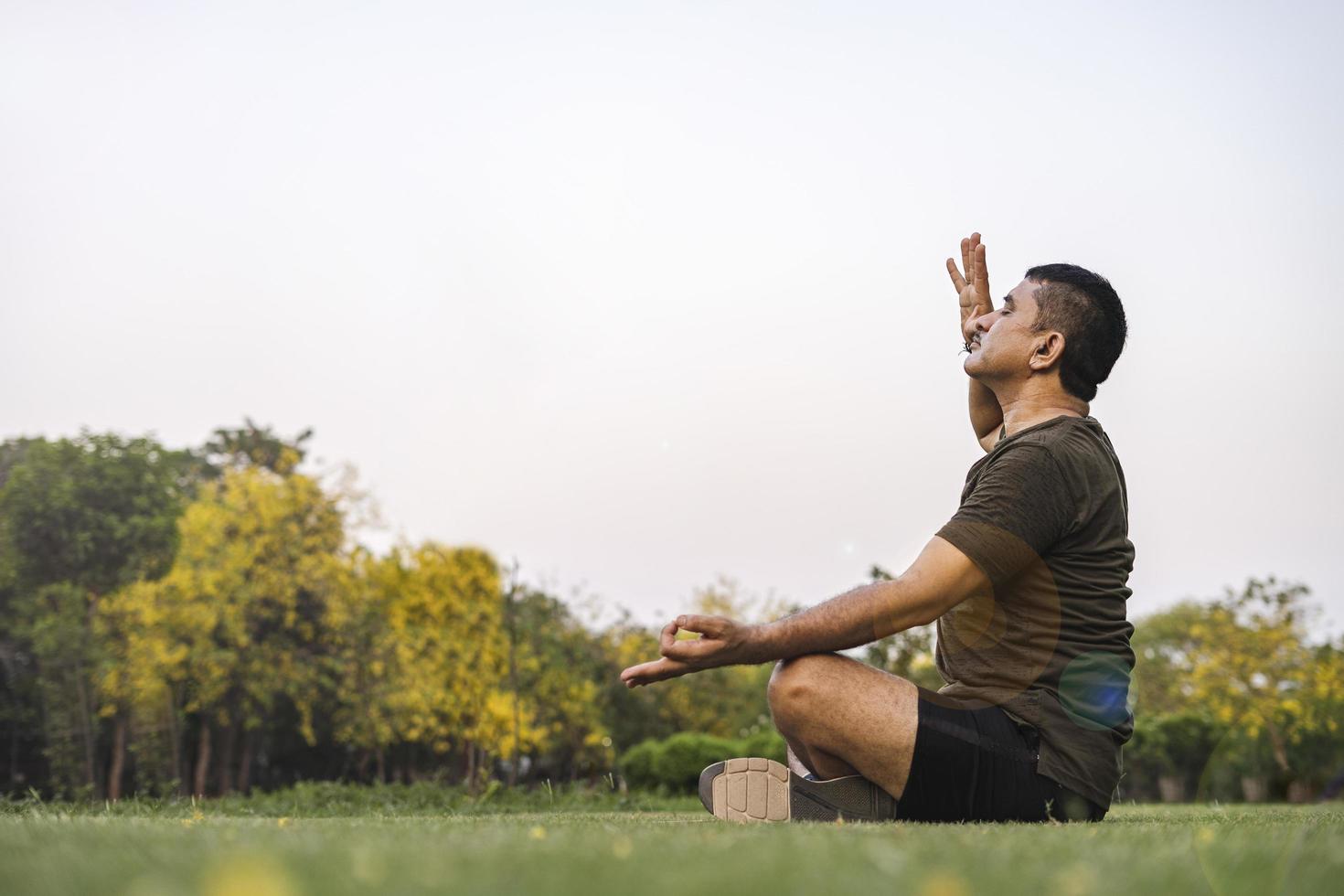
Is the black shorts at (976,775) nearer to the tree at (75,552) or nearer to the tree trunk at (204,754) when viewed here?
the tree trunk at (204,754)

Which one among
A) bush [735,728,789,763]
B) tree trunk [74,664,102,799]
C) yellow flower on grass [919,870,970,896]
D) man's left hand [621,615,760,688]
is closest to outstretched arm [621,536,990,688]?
man's left hand [621,615,760,688]

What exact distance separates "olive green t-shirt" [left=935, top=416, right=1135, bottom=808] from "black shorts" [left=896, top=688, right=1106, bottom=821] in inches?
2.3

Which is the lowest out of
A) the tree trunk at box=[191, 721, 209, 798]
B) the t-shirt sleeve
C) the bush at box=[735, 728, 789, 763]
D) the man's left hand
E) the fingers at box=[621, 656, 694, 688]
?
the tree trunk at box=[191, 721, 209, 798]

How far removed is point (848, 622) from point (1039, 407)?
4.19ft

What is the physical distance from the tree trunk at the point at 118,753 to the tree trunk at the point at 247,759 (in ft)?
7.78

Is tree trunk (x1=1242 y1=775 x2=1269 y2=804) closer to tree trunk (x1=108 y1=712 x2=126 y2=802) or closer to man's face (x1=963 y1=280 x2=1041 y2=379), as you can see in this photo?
man's face (x1=963 y1=280 x2=1041 y2=379)

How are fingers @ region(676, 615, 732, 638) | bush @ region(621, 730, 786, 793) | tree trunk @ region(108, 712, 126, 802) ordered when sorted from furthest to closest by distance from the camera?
tree trunk @ region(108, 712, 126, 802) < bush @ region(621, 730, 786, 793) < fingers @ region(676, 615, 732, 638)

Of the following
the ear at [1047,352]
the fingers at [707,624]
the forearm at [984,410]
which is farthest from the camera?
the forearm at [984,410]

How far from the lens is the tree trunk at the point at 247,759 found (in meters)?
23.0

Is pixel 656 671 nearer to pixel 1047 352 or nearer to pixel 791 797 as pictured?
pixel 791 797

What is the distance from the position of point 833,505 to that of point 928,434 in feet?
9.82

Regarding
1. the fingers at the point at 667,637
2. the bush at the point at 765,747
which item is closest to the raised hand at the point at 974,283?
the fingers at the point at 667,637

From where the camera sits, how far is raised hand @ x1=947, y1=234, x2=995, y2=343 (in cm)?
489

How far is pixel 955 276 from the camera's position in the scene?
5152 mm
